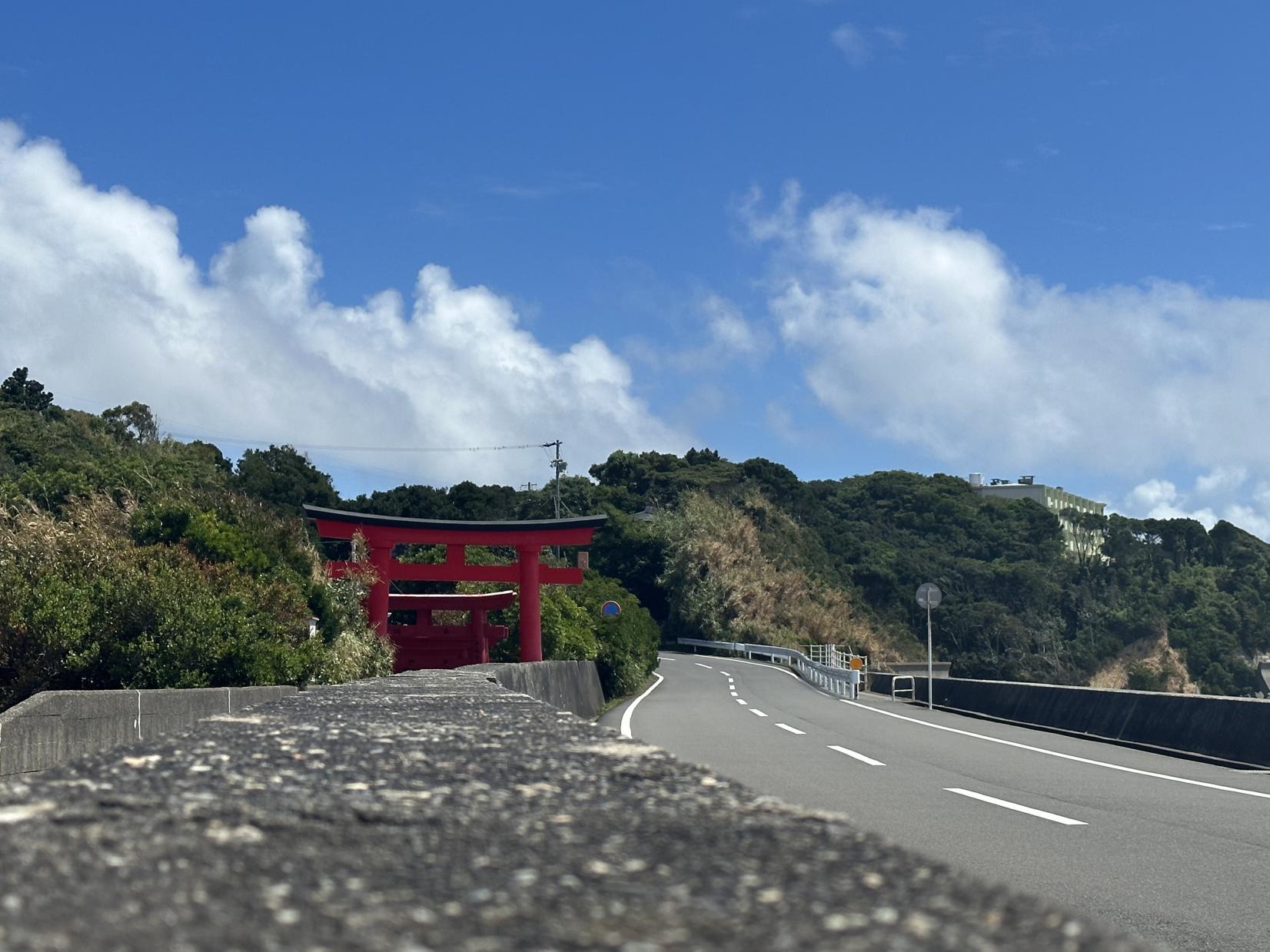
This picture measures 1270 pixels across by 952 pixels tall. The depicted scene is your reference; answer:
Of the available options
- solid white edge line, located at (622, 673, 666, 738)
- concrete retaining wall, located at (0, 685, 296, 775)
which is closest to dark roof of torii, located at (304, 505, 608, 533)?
solid white edge line, located at (622, 673, 666, 738)

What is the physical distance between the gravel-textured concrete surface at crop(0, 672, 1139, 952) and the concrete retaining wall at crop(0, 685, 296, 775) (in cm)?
673

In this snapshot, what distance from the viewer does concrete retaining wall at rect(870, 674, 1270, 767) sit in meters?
15.4

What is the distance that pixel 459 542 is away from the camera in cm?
3953

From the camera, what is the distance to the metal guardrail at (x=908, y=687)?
32.1 meters

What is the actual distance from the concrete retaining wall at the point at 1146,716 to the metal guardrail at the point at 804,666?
365 inches

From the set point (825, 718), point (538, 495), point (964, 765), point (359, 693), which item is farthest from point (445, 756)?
point (538, 495)

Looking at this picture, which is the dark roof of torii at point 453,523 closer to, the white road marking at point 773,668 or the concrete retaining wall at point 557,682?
the concrete retaining wall at point 557,682

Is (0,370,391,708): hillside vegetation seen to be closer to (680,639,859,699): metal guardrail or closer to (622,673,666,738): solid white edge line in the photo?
(622,673,666,738): solid white edge line

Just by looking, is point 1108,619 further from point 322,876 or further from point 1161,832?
point 322,876

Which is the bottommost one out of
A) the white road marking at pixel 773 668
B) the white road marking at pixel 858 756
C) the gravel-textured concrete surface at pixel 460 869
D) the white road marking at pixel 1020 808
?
the white road marking at pixel 773 668

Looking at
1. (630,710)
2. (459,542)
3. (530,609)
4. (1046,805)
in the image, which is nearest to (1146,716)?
(1046,805)

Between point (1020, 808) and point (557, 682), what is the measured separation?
44.0 ft

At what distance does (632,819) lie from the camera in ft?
8.52

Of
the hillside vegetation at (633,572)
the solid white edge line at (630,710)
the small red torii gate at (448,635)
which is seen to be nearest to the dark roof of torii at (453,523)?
the hillside vegetation at (633,572)
